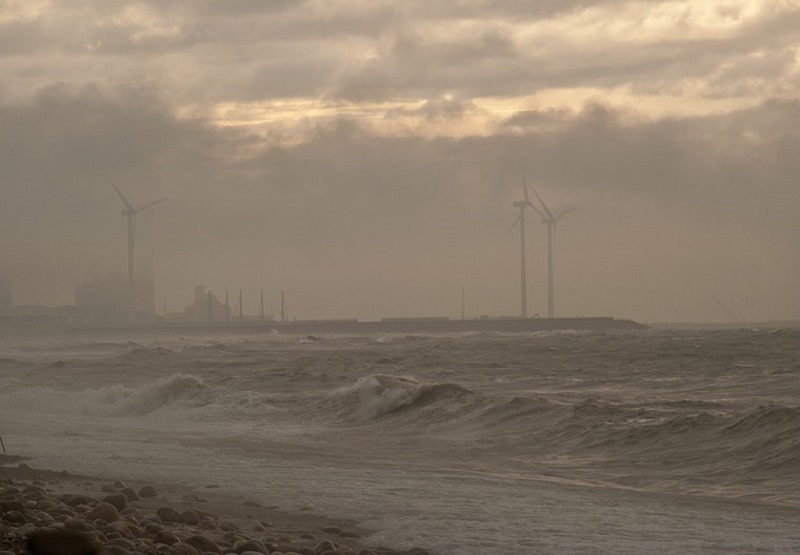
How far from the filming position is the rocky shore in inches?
281

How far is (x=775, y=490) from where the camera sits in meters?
12.2

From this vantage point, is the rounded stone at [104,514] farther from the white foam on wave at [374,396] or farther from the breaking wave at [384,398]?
the white foam on wave at [374,396]

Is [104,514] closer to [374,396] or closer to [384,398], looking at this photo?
[384,398]

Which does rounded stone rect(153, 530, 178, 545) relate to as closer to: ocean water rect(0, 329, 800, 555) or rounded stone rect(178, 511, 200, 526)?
rounded stone rect(178, 511, 200, 526)

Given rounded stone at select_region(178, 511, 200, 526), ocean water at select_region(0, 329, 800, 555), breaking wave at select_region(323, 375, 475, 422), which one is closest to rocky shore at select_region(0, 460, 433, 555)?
rounded stone at select_region(178, 511, 200, 526)

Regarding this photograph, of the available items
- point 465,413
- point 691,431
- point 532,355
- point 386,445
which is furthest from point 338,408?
point 532,355

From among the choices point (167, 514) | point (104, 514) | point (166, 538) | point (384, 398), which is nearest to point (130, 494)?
point (167, 514)

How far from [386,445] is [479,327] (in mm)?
123275

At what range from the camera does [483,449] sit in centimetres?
1664

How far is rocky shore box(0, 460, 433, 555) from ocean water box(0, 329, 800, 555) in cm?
48

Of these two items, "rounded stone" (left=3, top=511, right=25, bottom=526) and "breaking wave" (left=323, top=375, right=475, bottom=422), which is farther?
"breaking wave" (left=323, top=375, right=475, bottom=422)

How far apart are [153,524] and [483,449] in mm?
8484

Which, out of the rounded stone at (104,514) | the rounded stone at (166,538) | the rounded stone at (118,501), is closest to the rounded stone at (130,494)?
the rounded stone at (118,501)

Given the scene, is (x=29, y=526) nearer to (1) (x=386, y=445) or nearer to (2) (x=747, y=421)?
(1) (x=386, y=445)
